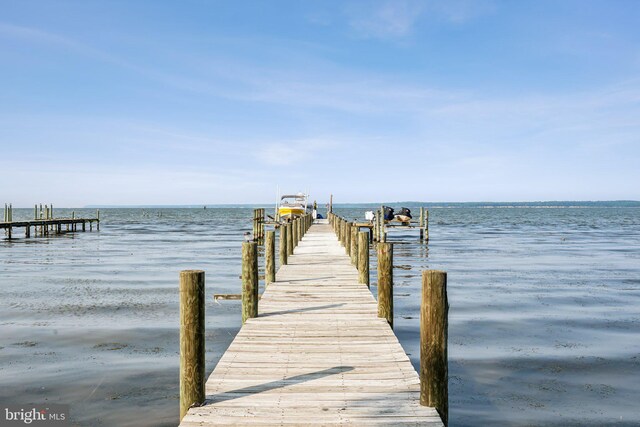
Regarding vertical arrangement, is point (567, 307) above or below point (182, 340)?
below

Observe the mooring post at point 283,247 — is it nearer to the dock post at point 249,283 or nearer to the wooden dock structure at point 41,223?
the dock post at point 249,283

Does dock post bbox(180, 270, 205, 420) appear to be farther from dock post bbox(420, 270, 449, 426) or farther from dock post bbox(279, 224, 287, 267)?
dock post bbox(279, 224, 287, 267)

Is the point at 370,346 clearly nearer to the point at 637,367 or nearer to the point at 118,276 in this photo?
the point at 637,367

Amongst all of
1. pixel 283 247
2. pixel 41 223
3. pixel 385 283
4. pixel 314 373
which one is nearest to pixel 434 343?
pixel 314 373

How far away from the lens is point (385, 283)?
9914 mm

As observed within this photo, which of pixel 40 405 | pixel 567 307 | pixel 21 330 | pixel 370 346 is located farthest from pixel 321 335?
pixel 567 307

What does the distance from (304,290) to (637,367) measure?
22.0 feet

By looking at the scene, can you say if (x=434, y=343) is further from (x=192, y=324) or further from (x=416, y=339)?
(x=416, y=339)

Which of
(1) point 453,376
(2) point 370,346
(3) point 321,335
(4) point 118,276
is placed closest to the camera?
(2) point 370,346

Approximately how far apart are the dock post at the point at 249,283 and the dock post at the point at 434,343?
14.7ft

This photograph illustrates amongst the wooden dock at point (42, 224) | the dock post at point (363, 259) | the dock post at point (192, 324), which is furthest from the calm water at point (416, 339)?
the wooden dock at point (42, 224)

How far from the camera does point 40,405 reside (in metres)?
8.28

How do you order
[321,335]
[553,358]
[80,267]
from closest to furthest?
[321,335], [553,358], [80,267]

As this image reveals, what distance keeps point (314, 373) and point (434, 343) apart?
1646 mm
